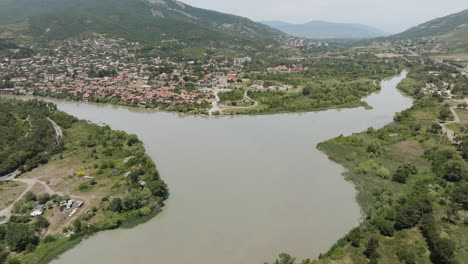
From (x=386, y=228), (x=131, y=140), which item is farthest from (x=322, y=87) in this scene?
(x=386, y=228)

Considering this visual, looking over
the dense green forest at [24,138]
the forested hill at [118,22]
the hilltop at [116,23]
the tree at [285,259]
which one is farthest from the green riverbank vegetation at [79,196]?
the forested hill at [118,22]

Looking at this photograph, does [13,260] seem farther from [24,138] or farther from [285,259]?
[24,138]

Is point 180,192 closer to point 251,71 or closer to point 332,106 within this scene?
point 332,106

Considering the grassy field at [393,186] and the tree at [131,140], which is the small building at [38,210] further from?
the grassy field at [393,186]

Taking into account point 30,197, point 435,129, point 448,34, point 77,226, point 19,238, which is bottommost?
point 30,197

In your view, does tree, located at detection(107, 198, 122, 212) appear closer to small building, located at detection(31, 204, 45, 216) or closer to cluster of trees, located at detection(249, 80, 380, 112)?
small building, located at detection(31, 204, 45, 216)

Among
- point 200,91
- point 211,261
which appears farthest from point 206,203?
point 200,91

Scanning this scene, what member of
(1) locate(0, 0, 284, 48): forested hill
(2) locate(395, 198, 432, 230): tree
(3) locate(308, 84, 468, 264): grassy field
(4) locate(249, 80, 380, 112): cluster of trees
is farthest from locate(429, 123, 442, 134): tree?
(1) locate(0, 0, 284, 48): forested hill
